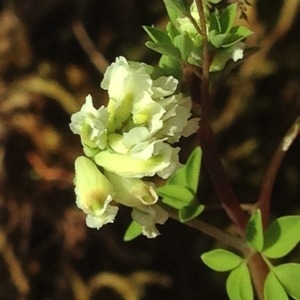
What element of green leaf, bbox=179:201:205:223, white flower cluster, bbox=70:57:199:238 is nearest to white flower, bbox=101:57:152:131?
white flower cluster, bbox=70:57:199:238

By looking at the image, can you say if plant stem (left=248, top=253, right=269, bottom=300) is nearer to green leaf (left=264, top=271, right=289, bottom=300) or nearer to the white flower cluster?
green leaf (left=264, top=271, right=289, bottom=300)

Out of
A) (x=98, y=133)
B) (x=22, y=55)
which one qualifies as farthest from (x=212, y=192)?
(x=98, y=133)

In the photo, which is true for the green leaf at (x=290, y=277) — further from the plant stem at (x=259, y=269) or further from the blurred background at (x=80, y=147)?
the blurred background at (x=80, y=147)

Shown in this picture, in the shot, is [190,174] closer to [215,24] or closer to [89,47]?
[215,24]

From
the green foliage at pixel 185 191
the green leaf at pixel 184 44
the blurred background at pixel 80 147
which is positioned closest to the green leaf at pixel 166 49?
the green leaf at pixel 184 44

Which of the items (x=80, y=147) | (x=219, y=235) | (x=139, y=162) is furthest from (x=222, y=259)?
(x=80, y=147)

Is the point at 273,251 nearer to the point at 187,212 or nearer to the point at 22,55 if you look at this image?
the point at 187,212
